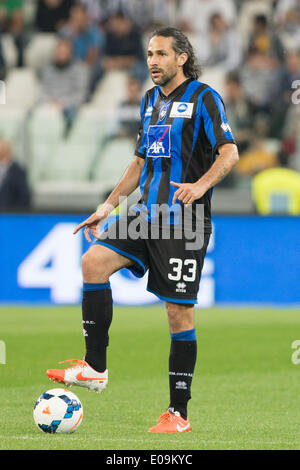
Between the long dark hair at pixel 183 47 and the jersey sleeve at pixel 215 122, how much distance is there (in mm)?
228

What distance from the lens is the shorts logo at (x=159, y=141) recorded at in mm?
5113

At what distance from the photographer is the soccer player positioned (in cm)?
502

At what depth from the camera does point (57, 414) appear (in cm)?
482

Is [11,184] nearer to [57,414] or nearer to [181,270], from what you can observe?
[181,270]

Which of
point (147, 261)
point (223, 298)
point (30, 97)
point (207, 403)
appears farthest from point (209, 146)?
point (30, 97)

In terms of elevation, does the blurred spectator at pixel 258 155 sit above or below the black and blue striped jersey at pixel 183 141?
below

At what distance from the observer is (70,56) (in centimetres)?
1355

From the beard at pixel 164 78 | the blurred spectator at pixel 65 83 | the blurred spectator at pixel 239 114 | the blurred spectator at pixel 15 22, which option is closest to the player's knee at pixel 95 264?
the beard at pixel 164 78

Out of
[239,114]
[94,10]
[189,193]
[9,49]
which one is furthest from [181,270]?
[94,10]

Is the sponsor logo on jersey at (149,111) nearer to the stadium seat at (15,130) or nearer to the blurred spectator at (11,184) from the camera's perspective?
the blurred spectator at (11,184)

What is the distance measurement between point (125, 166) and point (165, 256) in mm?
6621

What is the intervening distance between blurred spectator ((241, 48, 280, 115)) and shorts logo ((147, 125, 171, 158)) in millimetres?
7159

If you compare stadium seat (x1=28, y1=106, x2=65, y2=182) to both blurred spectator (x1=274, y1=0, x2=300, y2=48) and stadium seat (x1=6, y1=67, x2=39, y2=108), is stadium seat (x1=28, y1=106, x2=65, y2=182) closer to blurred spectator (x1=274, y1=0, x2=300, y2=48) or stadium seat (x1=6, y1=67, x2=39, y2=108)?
stadium seat (x1=6, y1=67, x2=39, y2=108)
